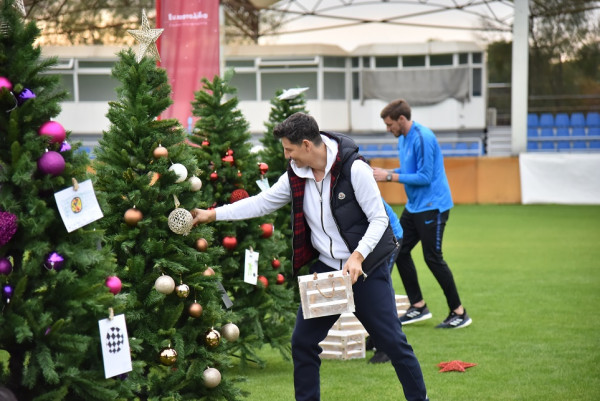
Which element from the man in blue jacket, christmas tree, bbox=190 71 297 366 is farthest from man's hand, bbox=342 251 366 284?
the man in blue jacket

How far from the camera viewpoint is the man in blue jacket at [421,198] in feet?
25.6

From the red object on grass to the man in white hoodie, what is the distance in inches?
72.9

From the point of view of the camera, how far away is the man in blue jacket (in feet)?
25.6

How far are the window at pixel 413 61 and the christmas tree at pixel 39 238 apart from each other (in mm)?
32477

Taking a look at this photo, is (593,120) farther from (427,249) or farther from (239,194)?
(239,194)

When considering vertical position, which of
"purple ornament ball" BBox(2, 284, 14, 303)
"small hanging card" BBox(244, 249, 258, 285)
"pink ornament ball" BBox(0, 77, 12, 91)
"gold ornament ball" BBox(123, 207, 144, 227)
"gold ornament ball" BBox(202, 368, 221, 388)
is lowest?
"gold ornament ball" BBox(202, 368, 221, 388)

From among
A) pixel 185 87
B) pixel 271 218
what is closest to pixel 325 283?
pixel 271 218

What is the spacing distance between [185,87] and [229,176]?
11.2ft

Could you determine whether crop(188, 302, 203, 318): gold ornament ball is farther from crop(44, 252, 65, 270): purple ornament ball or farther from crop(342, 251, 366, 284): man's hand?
crop(44, 252, 65, 270): purple ornament ball

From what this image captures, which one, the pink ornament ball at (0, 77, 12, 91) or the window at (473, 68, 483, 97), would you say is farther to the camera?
the window at (473, 68, 483, 97)

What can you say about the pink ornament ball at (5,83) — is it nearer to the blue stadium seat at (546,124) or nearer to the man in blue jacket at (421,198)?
the man in blue jacket at (421,198)

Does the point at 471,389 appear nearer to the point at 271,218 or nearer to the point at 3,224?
the point at 271,218

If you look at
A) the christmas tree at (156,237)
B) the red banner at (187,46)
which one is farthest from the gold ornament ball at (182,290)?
the red banner at (187,46)

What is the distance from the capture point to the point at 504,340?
7.80m
